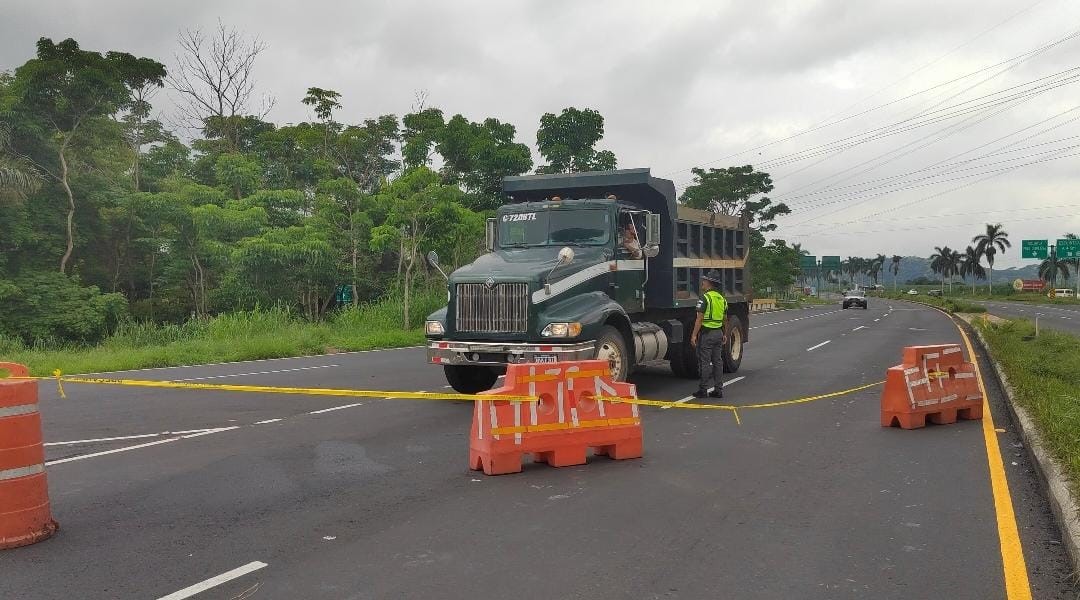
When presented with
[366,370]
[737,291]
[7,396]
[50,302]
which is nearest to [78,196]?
[50,302]

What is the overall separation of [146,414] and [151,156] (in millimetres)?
29181

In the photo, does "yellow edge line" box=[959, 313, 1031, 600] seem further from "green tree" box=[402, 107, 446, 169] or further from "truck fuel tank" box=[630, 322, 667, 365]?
"green tree" box=[402, 107, 446, 169]

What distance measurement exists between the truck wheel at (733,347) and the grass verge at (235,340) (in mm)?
10658

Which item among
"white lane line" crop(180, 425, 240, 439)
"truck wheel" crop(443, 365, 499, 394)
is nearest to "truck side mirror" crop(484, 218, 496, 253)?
"truck wheel" crop(443, 365, 499, 394)

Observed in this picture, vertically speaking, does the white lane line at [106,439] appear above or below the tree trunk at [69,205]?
below

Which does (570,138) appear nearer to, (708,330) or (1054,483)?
(708,330)

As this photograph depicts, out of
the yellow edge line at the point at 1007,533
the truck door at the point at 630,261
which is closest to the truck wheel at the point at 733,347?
the truck door at the point at 630,261

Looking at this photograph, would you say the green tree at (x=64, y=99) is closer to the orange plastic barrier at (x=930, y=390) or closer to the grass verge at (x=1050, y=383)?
the orange plastic barrier at (x=930, y=390)

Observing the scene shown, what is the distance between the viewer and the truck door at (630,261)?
38.4 ft

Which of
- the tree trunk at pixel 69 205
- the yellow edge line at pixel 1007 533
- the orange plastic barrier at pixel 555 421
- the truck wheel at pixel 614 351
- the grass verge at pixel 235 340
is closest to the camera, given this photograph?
the yellow edge line at pixel 1007 533

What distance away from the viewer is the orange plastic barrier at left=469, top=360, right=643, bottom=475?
6.96 meters

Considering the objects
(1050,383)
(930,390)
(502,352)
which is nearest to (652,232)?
(502,352)

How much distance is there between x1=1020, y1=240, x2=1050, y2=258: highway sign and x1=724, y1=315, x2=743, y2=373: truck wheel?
2014 inches

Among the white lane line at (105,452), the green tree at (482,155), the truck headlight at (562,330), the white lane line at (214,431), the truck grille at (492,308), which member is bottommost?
the white lane line at (214,431)
